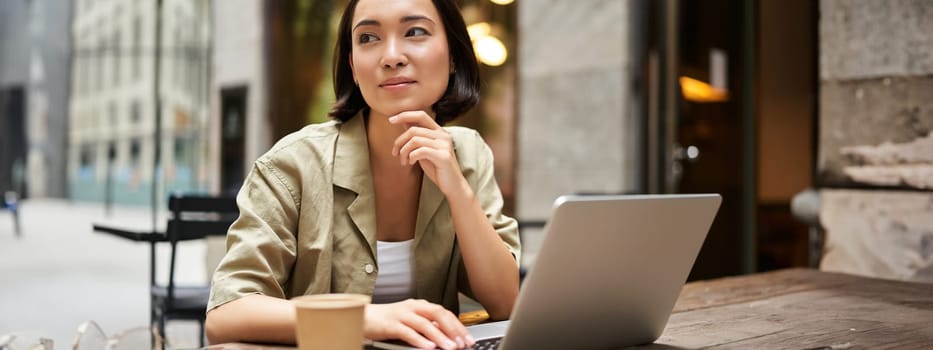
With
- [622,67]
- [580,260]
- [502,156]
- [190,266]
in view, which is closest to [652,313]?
[580,260]

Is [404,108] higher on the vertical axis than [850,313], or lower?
higher

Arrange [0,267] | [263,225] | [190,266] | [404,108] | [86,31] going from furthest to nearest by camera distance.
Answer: [190,266] < [86,31] < [0,267] < [404,108] < [263,225]

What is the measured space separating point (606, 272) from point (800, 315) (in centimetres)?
62

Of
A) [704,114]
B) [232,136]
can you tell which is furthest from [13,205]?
[704,114]

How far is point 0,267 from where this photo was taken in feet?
14.0

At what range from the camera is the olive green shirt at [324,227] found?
52.0 inches

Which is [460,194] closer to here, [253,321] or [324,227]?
[324,227]

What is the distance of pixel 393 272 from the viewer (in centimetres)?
158

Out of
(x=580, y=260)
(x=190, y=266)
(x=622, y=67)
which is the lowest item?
(x=190, y=266)

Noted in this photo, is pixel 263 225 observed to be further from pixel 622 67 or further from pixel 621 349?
pixel 622 67

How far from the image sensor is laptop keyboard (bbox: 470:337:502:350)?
105 centimetres

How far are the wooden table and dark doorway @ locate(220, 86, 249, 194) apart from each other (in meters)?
5.07

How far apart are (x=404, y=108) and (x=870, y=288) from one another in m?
1.21

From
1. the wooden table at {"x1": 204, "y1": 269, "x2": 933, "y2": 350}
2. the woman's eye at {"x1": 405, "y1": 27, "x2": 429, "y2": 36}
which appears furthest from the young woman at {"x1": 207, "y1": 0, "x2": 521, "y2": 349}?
the wooden table at {"x1": 204, "y1": 269, "x2": 933, "y2": 350}
